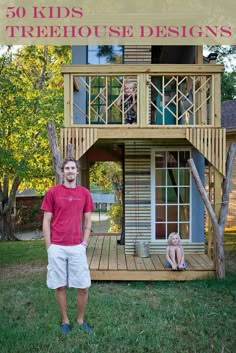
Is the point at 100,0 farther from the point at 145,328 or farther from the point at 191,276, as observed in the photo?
the point at 145,328

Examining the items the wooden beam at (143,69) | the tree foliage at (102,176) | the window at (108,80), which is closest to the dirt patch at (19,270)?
the window at (108,80)

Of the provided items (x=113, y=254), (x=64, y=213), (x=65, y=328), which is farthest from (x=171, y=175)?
(x=65, y=328)

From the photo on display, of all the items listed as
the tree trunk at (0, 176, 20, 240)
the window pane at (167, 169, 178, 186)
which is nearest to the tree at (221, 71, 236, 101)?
the tree trunk at (0, 176, 20, 240)

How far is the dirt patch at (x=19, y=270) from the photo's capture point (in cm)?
742

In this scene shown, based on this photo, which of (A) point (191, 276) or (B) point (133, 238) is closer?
(A) point (191, 276)

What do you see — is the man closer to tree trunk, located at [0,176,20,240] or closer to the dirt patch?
the dirt patch

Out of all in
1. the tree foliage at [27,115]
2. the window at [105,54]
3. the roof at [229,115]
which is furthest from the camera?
the roof at [229,115]

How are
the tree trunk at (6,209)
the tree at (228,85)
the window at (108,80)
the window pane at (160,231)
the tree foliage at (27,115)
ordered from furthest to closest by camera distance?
the tree at (228,85) → the tree trunk at (6,209) → the tree foliage at (27,115) → the window at (108,80) → the window pane at (160,231)

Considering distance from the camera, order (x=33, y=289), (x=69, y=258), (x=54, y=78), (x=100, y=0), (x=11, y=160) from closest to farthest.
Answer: (x=69, y=258)
(x=33, y=289)
(x=100, y=0)
(x=11, y=160)
(x=54, y=78)

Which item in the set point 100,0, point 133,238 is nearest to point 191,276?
point 133,238

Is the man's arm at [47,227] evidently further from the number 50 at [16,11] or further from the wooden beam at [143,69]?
the number 50 at [16,11]

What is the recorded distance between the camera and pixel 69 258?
4.19m

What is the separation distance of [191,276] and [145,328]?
2.35m

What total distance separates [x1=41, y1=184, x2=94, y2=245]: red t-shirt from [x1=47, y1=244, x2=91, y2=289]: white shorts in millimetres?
80
